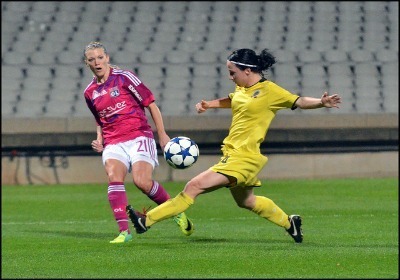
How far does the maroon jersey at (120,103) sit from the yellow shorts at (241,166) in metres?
1.44

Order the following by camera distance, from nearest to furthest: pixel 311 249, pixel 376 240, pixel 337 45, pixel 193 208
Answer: pixel 311 249 < pixel 376 240 < pixel 193 208 < pixel 337 45

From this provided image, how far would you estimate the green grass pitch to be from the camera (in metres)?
7.97

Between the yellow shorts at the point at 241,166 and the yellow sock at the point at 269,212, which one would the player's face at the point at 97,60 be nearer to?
the yellow shorts at the point at 241,166

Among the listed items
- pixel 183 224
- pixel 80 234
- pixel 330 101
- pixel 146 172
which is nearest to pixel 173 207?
pixel 183 224

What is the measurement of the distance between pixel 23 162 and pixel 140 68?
16.8 feet

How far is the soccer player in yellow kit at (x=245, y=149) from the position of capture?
31.7ft

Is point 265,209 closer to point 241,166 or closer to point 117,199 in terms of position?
point 241,166

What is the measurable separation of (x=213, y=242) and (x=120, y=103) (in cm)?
175

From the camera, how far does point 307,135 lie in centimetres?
2398

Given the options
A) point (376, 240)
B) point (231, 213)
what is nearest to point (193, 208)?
point (231, 213)

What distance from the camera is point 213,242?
10.2 m

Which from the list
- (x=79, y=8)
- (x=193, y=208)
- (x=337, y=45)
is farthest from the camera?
(x=79, y=8)

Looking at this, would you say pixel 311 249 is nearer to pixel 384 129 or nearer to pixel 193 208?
pixel 193 208

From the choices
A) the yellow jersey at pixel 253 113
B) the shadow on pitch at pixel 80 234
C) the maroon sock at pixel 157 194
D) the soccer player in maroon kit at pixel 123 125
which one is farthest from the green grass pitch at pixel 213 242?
the yellow jersey at pixel 253 113
